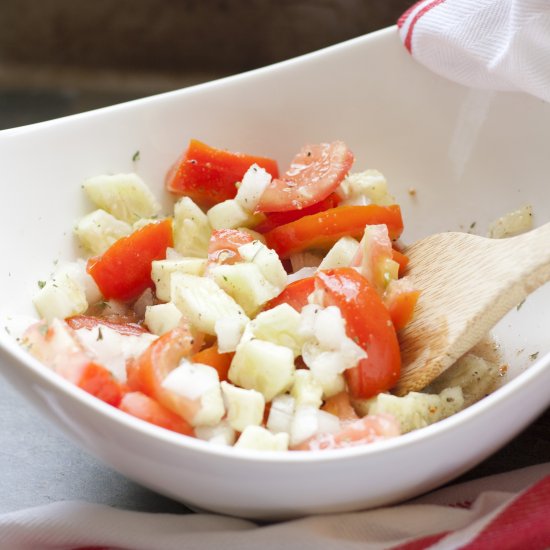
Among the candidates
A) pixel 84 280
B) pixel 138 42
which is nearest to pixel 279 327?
pixel 84 280

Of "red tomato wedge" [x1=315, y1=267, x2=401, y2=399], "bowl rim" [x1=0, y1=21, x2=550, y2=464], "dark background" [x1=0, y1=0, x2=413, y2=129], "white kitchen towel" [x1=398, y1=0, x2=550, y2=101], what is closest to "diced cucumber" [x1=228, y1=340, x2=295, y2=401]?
"red tomato wedge" [x1=315, y1=267, x2=401, y2=399]

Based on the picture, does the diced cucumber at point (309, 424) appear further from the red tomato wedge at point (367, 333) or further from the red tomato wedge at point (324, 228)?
the red tomato wedge at point (324, 228)

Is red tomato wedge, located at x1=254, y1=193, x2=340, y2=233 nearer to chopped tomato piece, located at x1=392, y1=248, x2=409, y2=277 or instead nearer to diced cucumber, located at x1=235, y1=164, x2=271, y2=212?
diced cucumber, located at x1=235, y1=164, x2=271, y2=212

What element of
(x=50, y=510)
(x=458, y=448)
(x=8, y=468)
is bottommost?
(x=8, y=468)

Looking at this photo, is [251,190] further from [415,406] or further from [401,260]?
[415,406]

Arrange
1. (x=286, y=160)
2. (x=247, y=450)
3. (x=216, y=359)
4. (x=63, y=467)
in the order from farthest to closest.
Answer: (x=286, y=160), (x=63, y=467), (x=216, y=359), (x=247, y=450)

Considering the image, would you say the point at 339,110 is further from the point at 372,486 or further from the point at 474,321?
the point at 372,486

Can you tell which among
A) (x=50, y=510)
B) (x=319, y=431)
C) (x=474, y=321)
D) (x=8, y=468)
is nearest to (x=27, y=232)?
(x=8, y=468)
